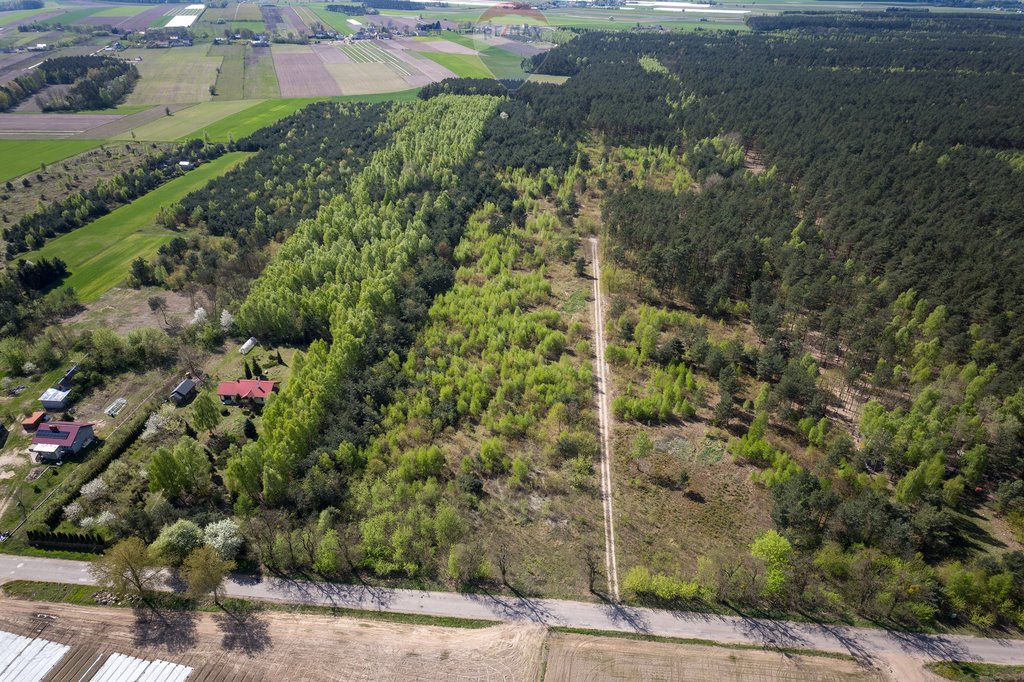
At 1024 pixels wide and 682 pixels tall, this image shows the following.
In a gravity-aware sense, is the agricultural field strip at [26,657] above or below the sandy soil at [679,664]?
below

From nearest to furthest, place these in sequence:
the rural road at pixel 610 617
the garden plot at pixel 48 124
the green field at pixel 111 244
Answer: the rural road at pixel 610 617 < the green field at pixel 111 244 < the garden plot at pixel 48 124

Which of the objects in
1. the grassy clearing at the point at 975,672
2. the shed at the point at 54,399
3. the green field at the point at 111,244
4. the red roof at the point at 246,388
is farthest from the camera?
the green field at the point at 111,244

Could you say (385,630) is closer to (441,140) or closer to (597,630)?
(597,630)

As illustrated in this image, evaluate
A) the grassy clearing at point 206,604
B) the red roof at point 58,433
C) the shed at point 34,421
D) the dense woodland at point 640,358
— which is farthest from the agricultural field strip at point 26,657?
the shed at point 34,421

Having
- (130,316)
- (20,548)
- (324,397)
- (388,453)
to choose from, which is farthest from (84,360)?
(388,453)

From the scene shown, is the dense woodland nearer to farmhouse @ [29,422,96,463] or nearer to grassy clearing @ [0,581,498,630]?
grassy clearing @ [0,581,498,630]

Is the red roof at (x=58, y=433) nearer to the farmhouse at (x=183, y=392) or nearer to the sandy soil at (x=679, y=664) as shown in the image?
the farmhouse at (x=183, y=392)
